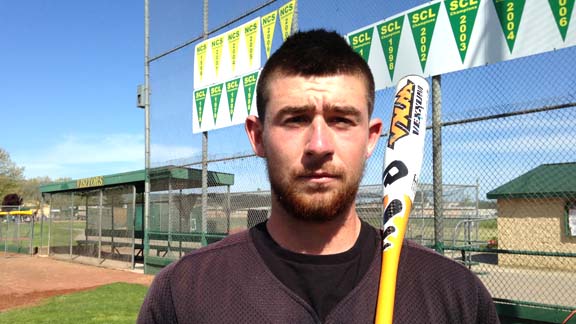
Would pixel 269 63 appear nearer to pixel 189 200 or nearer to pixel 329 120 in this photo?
pixel 329 120

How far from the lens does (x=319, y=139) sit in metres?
1.58

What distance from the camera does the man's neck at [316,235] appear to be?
1.68m

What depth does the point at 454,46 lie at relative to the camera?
5.35 meters

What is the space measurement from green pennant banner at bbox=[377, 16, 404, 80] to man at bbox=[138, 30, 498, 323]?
436 centimetres

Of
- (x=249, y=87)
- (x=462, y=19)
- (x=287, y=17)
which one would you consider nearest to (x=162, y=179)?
(x=249, y=87)

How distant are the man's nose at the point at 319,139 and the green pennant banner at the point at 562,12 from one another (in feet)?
12.8

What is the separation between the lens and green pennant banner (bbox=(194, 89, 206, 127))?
9570 mm

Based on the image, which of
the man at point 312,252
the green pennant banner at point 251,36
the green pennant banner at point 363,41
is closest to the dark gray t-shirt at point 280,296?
the man at point 312,252

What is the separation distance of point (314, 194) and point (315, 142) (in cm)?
17

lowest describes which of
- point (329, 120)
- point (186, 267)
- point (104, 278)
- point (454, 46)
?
point (104, 278)

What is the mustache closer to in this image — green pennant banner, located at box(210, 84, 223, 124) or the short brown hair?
the short brown hair

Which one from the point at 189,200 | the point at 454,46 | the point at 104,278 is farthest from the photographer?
the point at 104,278

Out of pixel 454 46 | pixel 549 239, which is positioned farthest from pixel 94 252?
pixel 454 46

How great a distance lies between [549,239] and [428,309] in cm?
1139
